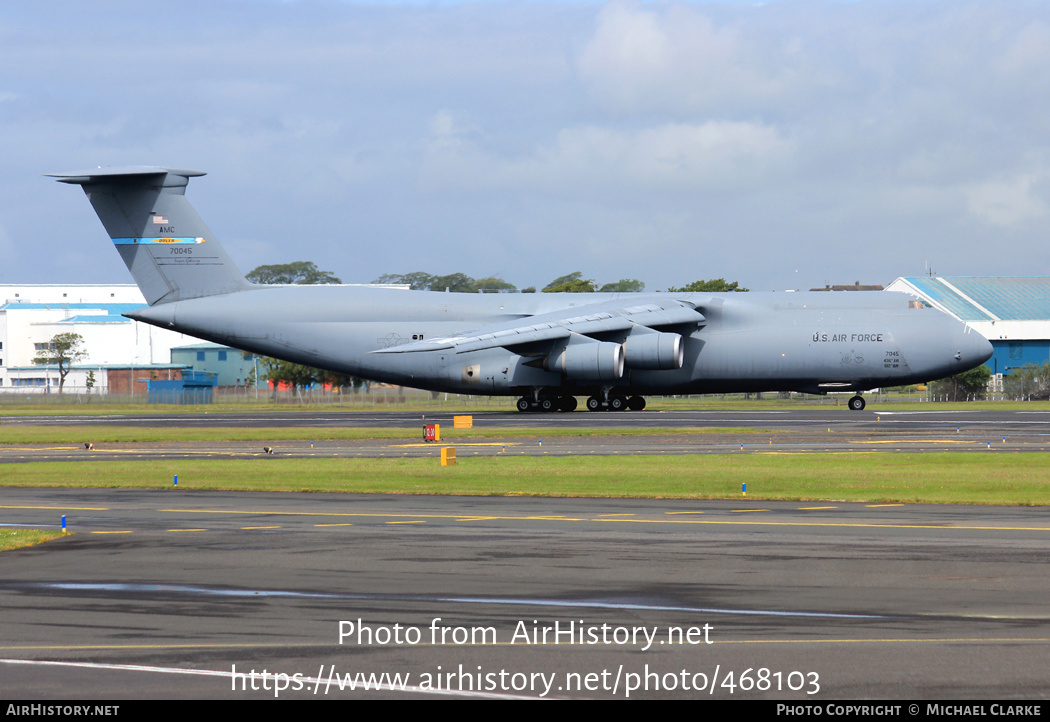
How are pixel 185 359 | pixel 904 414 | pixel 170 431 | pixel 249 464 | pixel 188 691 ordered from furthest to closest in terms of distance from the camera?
pixel 185 359, pixel 904 414, pixel 170 431, pixel 249 464, pixel 188 691

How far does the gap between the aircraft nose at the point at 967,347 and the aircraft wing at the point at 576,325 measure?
10.8 meters

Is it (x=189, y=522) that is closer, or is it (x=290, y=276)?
(x=189, y=522)

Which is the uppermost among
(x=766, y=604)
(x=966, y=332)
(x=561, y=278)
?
(x=561, y=278)

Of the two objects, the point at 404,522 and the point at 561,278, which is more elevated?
the point at 561,278

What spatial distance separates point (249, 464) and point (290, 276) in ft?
524

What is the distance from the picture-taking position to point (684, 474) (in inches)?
938

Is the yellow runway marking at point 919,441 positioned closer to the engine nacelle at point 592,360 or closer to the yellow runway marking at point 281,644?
the engine nacelle at point 592,360

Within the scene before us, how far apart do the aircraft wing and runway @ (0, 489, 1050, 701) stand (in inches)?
1076

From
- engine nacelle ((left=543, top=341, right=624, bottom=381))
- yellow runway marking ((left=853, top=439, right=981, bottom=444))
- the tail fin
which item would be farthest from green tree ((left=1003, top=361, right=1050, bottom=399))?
the tail fin

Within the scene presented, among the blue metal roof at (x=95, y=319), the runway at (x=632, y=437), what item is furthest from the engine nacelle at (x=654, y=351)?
the blue metal roof at (x=95, y=319)

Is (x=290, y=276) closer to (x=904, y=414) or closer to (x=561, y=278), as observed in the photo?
(x=561, y=278)

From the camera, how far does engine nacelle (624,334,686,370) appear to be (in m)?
46.8

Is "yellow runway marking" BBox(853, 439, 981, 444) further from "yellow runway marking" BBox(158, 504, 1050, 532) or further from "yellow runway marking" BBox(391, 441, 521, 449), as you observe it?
"yellow runway marking" BBox(158, 504, 1050, 532)
